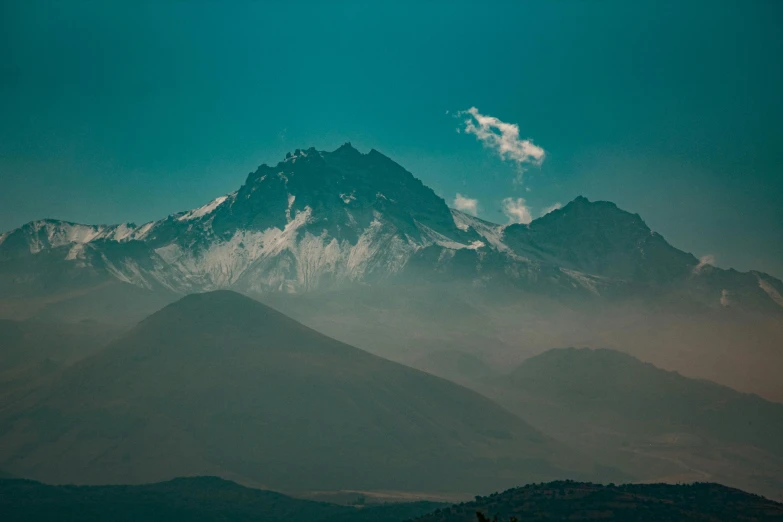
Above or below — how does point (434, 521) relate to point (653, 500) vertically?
below

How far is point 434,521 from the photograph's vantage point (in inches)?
7756

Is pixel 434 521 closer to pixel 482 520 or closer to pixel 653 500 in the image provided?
pixel 653 500

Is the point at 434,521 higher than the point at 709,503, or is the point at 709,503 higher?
the point at 709,503

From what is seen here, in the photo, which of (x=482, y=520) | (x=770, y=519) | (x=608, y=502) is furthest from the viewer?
(x=608, y=502)

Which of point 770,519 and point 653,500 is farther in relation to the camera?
point 653,500

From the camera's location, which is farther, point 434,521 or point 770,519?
point 434,521

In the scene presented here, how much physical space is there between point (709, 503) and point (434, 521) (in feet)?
200

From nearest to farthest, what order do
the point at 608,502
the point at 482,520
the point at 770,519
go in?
the point at 482,520 < the point at 770,519 < the point at 608,502

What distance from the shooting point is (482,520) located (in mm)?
63438

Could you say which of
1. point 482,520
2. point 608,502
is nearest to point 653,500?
point 608,502

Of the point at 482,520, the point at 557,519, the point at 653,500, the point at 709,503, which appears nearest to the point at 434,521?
the point at 557,519

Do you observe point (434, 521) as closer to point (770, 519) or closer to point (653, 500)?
point (653, 500)

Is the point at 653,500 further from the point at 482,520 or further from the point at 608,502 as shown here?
the point at 482,520

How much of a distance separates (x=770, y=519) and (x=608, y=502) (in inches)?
1287
